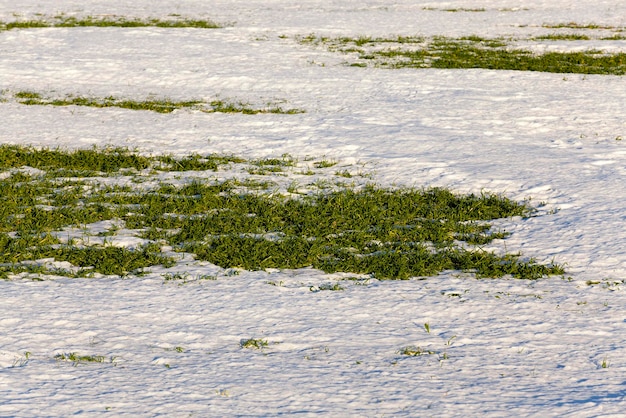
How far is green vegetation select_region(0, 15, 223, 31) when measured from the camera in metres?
24.5

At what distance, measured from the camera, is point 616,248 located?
8164mm

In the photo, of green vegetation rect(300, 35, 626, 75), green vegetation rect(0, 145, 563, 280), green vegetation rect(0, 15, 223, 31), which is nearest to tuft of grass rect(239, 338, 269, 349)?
green vegetation rect(0, 145, 563, 280)

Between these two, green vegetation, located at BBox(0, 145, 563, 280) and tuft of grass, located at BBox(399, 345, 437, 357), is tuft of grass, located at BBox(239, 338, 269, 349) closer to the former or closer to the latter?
tuft of grass, located at BBox(399, 345, 437, 357)

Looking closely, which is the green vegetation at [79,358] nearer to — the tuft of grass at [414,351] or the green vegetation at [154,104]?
the tuft of grass at [414,351]

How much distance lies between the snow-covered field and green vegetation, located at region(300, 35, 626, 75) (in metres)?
0.99

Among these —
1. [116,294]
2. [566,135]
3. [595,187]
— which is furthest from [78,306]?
[566,135]

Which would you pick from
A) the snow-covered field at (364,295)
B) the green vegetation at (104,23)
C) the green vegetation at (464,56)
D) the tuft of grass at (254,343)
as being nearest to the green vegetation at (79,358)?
the snow-covered field at (364,295)

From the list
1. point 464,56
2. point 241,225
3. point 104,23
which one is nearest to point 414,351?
point 241,225

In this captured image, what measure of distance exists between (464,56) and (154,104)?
7.78 m

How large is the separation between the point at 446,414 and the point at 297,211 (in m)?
4.45

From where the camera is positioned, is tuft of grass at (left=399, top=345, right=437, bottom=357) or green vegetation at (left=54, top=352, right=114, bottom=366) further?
tuft of grass at (left=399, top=345, right=437, bottom=357)

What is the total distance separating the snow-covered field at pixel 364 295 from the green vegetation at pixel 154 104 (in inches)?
14.5

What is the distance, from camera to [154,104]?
15.4m

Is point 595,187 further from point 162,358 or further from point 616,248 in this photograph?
point 162,358
